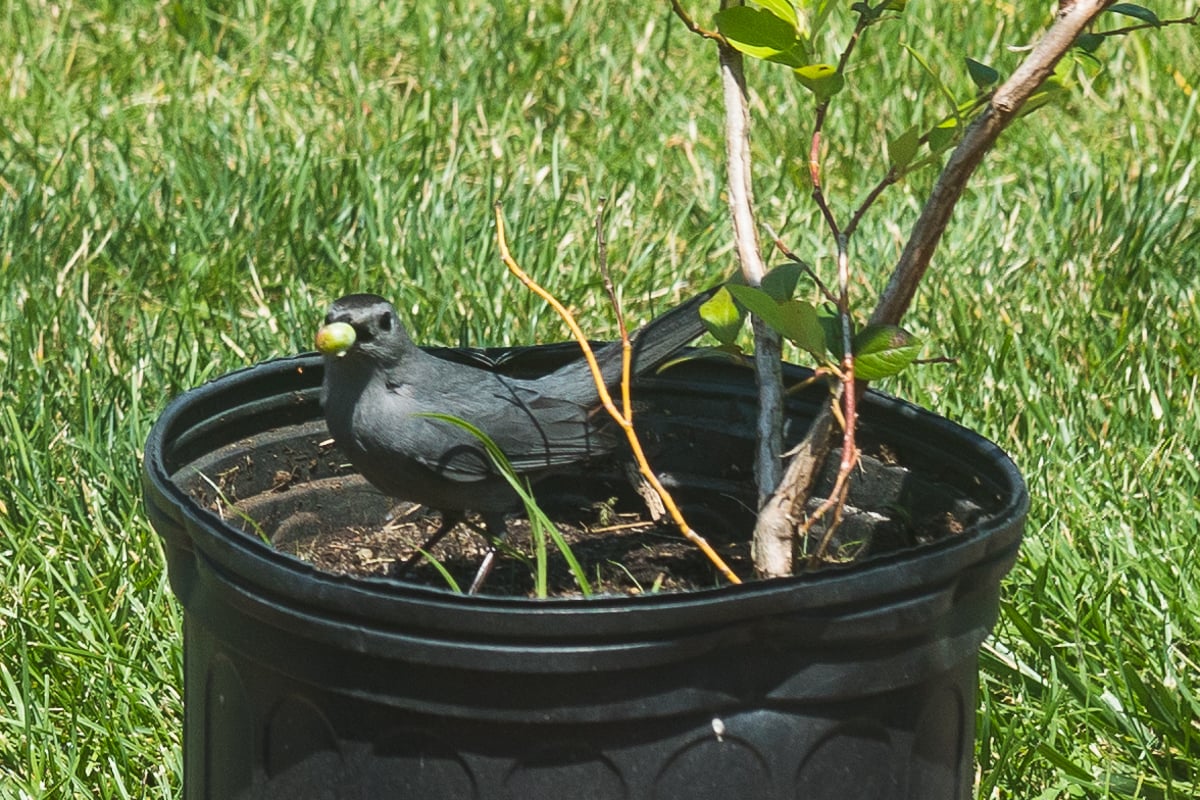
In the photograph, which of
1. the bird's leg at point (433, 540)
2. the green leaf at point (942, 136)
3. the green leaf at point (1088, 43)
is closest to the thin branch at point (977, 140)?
the green leaf at point (942, 136)

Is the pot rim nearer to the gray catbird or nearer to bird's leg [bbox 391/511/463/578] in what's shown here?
the gray catbird

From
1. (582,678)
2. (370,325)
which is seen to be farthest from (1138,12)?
(370,325)

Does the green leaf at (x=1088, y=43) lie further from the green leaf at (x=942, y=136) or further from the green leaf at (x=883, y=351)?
the green leaf at (x=883, y=351)

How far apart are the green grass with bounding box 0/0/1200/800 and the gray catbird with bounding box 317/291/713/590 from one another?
1.63 feet

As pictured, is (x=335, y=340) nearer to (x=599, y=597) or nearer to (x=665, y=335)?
(x=665, y=335)

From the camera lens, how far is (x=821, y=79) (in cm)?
171

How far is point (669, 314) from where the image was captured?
2.32 meters

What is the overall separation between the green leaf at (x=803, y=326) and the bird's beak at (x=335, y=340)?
23.5 inches

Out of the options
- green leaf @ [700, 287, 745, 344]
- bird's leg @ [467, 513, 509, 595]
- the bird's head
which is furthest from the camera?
bird's leg @ [467, 513, 509, 595]

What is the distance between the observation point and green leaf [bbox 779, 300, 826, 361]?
1714mm

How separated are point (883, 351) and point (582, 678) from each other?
531 millimetres

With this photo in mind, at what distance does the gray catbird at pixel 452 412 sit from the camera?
2.16 m

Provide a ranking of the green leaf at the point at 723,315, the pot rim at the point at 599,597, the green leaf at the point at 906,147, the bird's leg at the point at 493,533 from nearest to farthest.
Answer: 1. the pot rim at the point at 599,597
2. the green leaf at the point at 906,147
3. the green leaf at the point at 723,315
4. the bird's leg at the point at 493,533

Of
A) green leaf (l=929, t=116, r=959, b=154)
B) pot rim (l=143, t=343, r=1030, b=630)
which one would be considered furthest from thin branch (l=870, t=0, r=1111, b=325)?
pot rim (l=143, t=343, r=1030, b=630)
